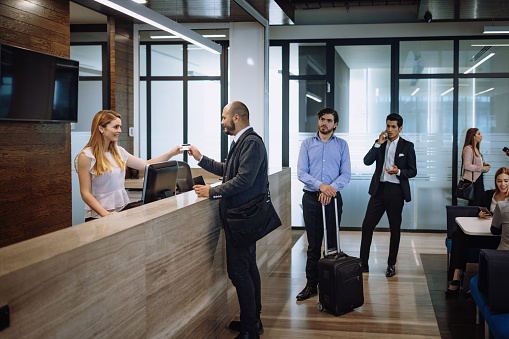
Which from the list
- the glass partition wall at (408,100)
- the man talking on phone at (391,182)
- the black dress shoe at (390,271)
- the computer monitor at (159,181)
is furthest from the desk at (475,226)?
the glass partition wall at (408,100)

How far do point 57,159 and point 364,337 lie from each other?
3.71 m

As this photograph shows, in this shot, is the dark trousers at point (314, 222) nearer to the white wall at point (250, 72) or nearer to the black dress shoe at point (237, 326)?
the black dress shoe at point (237, 326)

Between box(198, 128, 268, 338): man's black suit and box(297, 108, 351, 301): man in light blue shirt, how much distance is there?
3.92ft

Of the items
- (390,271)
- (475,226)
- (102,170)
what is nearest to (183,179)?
(102,170)

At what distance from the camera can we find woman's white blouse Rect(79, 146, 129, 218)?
3.65 m

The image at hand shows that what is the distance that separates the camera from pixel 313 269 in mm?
4836

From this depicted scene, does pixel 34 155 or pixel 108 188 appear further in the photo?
pixel 34 155

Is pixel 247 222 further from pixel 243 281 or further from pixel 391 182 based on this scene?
pixel 391 182

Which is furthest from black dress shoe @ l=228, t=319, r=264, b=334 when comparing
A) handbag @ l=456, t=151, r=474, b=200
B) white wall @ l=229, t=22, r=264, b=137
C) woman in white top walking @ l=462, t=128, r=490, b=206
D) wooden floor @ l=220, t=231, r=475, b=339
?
woman in white top walking @ l=462, t=128, r=490, b=206

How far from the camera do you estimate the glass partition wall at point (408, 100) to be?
8.12 meters

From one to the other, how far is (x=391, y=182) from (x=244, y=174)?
255 cm

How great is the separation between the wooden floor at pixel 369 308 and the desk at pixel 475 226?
2.43 feet

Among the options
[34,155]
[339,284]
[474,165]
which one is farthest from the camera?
[474,165]

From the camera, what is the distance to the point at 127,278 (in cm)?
243
